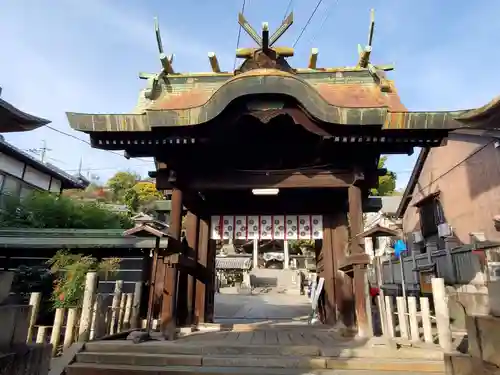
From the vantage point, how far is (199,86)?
29.3ft

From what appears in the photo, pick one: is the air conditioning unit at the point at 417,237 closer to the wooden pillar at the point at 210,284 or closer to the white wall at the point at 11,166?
the wooden pillar at the point at 210,284

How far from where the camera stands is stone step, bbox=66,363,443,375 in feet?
16.1

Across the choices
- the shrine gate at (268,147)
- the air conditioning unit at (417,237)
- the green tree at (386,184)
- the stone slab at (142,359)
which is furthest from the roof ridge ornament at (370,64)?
the green tree at (386,184)

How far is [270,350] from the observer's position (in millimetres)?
5512

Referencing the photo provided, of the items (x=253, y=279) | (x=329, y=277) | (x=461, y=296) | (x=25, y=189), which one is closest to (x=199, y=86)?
(x=329, y=277)

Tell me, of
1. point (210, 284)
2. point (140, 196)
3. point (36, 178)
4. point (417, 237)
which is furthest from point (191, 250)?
point (140, 196)

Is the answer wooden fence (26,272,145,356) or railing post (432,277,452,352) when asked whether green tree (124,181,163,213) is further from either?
railing post (432,277,452,352)

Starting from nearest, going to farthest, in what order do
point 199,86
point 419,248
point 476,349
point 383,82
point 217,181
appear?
point 476,349
point 217,181
point 383,82
point 199,86
point 419,248

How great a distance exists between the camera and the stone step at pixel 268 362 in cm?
502

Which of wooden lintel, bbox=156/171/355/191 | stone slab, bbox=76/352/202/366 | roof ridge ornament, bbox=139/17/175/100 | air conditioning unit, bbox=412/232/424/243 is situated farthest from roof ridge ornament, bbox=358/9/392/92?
air conditioning unit, bbox=412/232/424/243

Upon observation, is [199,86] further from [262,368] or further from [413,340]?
[413,340]

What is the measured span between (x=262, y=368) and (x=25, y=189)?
18868mm

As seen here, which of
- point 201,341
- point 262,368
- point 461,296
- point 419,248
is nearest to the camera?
point 262,368

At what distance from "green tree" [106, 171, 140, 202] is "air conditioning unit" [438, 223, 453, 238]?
38.3 meters
